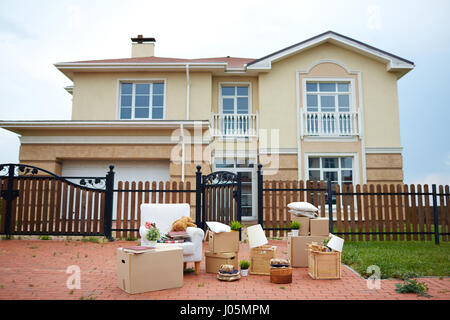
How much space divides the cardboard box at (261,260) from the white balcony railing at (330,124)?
28.1ft

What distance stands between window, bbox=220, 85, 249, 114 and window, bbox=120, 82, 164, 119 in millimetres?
2564

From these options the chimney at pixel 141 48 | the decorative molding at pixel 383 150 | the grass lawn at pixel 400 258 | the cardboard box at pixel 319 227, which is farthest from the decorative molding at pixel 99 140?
the decorative molding at pixel 383 150

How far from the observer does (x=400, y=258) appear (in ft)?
21.4

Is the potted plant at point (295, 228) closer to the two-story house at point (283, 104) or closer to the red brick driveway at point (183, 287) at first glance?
the red brick driveway at point (183, 287)

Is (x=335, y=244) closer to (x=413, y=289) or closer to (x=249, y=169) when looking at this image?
(x=413, y=289)

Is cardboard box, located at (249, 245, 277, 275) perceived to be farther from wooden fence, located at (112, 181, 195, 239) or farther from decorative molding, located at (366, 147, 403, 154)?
Result: decorative molding, located at (366, 147, 403, 154)

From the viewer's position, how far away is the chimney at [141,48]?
1636cm

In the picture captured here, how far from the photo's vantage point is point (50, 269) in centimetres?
559

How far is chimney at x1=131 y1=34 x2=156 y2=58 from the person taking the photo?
Answer: 16359 millimetres

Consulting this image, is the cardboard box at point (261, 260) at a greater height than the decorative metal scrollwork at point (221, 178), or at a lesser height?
lesser

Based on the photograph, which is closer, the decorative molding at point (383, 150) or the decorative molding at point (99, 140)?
the decorative molding at point (99, 140)

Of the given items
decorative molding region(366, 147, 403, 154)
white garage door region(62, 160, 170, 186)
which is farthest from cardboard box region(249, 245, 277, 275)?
decorative molding region(366, 147, 403, 154)
